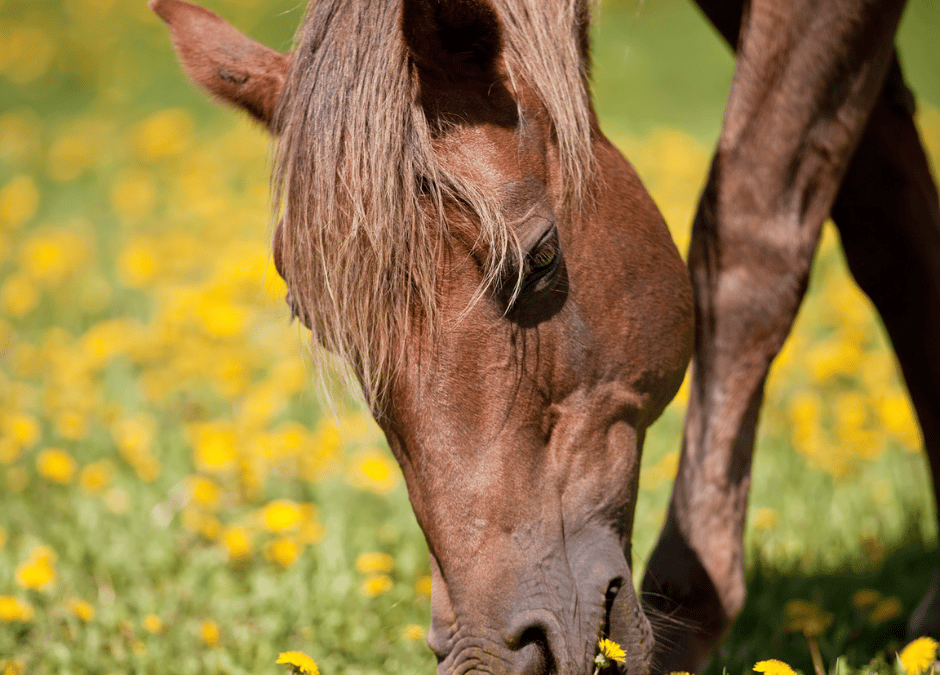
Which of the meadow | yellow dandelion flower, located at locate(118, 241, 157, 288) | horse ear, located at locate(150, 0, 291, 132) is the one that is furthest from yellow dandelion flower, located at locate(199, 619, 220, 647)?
yellow dandelion flower, located at locate(118, 241, 157, 288)

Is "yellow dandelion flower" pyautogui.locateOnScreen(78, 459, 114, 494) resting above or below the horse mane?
below

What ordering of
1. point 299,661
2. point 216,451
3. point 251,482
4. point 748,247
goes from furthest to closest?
point 251,482 → point 216,451 → point 748,247 → point 299,661

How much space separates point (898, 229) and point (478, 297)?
1.40 meters

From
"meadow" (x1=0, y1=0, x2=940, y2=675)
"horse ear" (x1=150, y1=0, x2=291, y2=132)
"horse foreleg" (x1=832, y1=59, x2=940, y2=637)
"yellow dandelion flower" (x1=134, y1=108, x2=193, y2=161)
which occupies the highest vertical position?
"horse ear" (x1=150, y1=0, x2=291, y2=132)

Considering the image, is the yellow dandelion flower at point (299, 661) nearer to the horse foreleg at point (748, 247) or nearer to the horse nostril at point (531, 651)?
the horse nostril at point (531, 651)

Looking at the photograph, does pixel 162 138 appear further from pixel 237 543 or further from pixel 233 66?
pixel 233 66

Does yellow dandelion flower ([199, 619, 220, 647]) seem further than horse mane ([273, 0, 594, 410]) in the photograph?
Yes

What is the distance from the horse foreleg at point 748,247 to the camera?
203cm

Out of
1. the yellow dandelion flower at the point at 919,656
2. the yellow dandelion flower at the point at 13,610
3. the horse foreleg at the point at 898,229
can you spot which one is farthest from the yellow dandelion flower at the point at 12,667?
the horse foreleg at the point at 898,229

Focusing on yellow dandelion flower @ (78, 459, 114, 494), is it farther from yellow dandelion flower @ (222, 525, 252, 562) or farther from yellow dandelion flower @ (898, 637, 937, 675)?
yellow dandelion flower @ (898, 637, 937, 675)

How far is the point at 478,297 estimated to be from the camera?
63.5 inches

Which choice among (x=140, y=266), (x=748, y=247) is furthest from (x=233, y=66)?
(x=140, y=266)

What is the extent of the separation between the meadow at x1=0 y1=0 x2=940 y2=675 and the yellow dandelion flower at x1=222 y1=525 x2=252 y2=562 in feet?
0.04

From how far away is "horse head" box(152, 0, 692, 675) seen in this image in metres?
1.59
